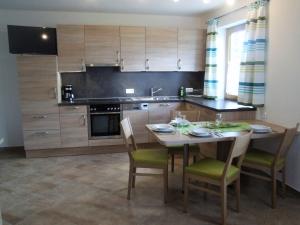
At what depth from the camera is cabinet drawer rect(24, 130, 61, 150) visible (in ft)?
14.1

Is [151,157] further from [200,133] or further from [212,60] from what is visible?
[212,60]

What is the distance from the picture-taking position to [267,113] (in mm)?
3430

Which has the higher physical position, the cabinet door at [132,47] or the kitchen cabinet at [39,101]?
the cabinet door at [132,47]

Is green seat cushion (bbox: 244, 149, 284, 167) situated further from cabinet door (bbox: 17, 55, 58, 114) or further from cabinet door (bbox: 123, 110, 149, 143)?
cabinet door (bbox: 17, 55, 58, 114)

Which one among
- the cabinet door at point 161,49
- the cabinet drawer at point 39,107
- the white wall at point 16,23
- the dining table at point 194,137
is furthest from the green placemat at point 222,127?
the white wall at point 16,23

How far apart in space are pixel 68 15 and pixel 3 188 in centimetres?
294

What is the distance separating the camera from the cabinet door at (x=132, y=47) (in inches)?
180

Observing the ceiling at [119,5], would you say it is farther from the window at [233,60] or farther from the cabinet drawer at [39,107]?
the cabinet drawer at [39,107]

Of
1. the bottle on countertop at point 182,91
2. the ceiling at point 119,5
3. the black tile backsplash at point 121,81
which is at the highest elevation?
the ceiling at point 119,5

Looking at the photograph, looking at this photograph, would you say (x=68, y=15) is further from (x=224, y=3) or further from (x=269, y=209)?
(x=269, y=209)

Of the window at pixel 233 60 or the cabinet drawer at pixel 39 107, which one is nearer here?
the cabinet drawer at pixel 39 107

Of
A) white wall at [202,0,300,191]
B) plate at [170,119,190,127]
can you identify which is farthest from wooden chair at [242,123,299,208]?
plate at [170,119,190,127]

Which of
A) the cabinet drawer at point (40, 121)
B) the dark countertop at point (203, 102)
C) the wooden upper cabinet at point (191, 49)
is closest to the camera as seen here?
the dark countertop at point (203, 102)

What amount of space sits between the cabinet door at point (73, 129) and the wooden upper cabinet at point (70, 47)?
772mm
